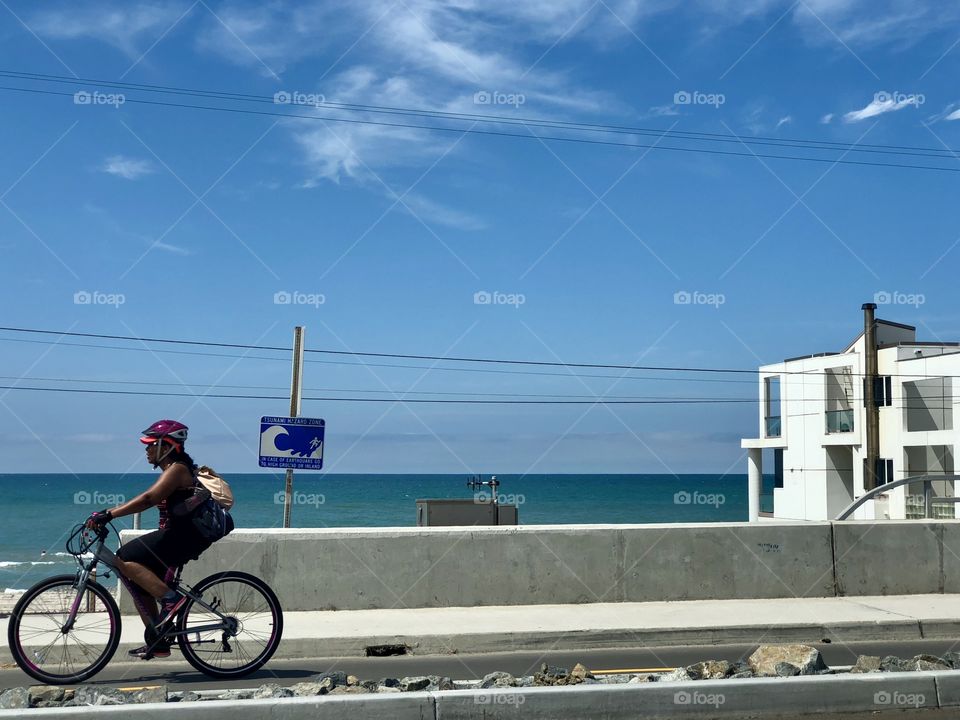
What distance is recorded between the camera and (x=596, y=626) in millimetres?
10328

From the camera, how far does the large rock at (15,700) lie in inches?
Answer: 249

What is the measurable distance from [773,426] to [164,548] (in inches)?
2016

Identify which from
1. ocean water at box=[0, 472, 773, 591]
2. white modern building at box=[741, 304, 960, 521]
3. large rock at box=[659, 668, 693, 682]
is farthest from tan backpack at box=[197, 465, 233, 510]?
ocean water at box=[0, 472, 773, 591]

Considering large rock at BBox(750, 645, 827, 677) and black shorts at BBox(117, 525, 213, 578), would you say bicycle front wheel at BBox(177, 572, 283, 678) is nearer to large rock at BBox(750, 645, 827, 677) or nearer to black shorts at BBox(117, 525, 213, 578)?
black shorts at BBox(117, 525, 213, 578)

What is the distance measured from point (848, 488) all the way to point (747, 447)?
6766 millimetres

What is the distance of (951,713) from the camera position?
6613 mm

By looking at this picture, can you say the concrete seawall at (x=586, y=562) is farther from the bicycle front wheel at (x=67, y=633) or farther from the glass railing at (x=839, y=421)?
the glass railing at (x=839, y=421)

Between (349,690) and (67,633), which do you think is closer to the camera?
(349,690)

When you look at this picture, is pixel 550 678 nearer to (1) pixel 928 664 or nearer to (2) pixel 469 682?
(2) pixel 469 682

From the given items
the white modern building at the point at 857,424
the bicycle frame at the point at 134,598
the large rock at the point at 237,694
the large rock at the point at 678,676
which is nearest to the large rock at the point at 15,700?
the large rock at the point at 237,694

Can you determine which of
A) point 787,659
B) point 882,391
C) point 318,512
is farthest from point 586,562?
point 318,512

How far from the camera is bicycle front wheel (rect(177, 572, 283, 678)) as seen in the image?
7.73 metres

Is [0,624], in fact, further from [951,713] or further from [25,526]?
[25,526]

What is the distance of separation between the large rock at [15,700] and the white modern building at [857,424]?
39113 millimetres
